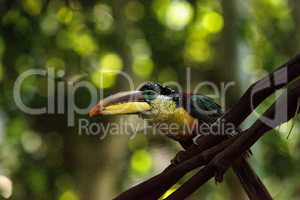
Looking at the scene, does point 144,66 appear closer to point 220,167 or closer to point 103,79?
point 103,79

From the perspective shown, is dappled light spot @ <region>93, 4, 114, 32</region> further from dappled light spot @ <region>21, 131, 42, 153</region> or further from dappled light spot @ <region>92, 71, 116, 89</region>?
dappled light spot @ <region>21, 131, 42, 153</region>

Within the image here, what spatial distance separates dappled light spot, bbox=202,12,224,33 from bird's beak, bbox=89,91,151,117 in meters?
3.99

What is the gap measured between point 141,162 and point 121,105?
3.93 metres

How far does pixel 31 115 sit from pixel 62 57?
541mm

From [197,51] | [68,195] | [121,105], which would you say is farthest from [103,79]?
[121,105]

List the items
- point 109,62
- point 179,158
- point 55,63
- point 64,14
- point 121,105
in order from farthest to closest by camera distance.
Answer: point 109,62 < point 55,63 < point 64,14 < point 121,105 < point 179,158

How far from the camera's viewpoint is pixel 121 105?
2.28 m

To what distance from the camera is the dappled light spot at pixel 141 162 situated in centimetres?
612

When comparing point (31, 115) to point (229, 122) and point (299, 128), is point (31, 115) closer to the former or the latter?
point (299, 128)

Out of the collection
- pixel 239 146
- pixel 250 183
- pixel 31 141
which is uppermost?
pixel 239 146

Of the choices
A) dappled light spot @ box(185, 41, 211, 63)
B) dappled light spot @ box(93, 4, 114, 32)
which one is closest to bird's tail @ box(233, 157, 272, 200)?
dappled light spot @ box(93, 4, 114, 32)

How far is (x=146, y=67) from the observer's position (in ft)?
21.0

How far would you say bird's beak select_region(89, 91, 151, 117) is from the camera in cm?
221

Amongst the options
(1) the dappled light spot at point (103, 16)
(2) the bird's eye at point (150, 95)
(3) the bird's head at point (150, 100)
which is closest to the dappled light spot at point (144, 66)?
(1) the dappled light spot at point (103, 16)
